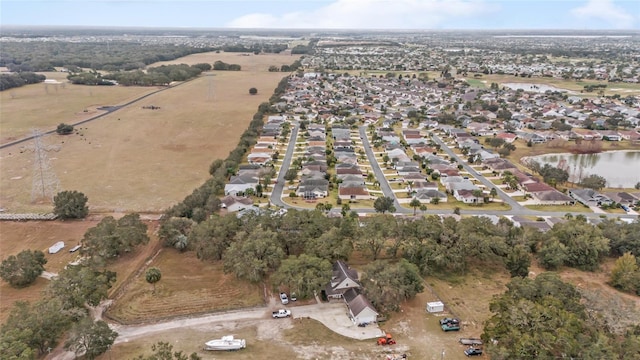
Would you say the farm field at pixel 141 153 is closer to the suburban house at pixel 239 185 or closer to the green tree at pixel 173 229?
the suburban house at pixel 239 185

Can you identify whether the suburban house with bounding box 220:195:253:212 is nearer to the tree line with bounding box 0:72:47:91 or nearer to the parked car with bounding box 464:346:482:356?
the parked car with bounding box 464:346:482:356

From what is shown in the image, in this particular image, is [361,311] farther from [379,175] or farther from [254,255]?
[379,175]

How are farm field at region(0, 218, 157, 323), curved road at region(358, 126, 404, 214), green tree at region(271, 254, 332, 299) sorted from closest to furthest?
green tree at region(271, 254, 332, 299), farm field at region(0, 218, 157, 323), curved road at region(358, 126, 404, 214)

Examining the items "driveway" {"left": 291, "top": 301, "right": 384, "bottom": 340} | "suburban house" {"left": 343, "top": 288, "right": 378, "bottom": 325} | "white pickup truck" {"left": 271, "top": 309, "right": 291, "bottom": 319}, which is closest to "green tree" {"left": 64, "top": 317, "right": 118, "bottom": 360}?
"white pickup truck" {"left": 271, "top": 309, "right": 291, "bottom": 319}

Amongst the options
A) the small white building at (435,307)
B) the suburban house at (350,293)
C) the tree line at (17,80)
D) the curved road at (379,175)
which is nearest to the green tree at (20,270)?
the suburban house at (350,293)

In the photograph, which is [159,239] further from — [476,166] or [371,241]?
[476,166]

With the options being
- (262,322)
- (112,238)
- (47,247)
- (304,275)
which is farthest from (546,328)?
(47,247)

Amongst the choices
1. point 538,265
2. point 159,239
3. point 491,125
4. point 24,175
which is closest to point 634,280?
point 538,265
